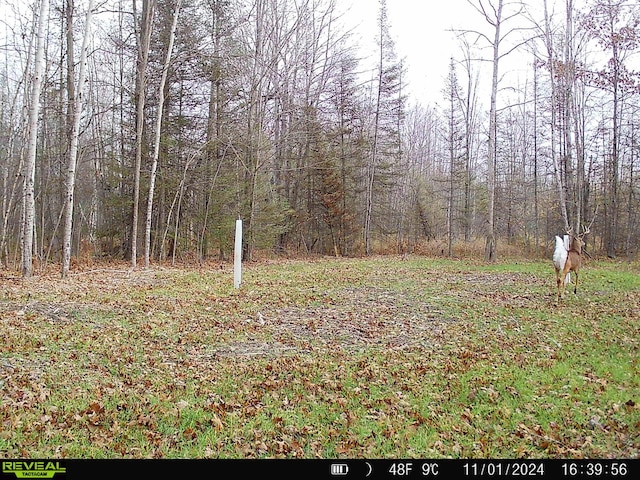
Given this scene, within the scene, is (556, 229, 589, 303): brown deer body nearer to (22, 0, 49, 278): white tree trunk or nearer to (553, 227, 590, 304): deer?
(553, 227, 590, 304): deer

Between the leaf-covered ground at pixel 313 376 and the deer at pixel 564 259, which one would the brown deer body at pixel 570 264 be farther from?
the leaf-covered ground at pixel 313 376

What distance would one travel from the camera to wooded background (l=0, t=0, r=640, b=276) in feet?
49.1

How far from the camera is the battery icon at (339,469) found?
2.96m

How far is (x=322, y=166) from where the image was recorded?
23422mm

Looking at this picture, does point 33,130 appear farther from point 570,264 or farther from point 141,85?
point 570,264

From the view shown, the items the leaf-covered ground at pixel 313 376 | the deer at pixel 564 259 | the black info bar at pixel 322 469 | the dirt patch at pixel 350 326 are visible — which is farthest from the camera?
the deer at pixel 564 259

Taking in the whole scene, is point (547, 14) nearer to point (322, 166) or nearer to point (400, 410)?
point (322, 166)

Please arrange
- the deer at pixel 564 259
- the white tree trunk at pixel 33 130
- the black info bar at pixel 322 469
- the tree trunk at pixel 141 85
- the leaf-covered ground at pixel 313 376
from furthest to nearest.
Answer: the tree trunk at pixel 141 85, the white tree trunk at pixel 33 130, the deer at pixel 564 259, the leaf-covered ground at pixel 313 376, the black info bar at pixel 322 469

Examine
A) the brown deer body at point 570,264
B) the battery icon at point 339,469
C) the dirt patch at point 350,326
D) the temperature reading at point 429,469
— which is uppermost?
the brown deer body at point 570,264

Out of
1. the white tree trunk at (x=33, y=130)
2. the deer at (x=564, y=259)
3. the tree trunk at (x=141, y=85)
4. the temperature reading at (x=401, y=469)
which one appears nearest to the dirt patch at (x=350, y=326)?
the deer at (x=564, y=259)

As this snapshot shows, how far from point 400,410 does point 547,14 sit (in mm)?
19721

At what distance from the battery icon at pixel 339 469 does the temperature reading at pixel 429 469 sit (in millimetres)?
469

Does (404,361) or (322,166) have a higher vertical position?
(322,166)

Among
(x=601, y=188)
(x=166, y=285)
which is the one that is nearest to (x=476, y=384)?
(x=166, y=285)
